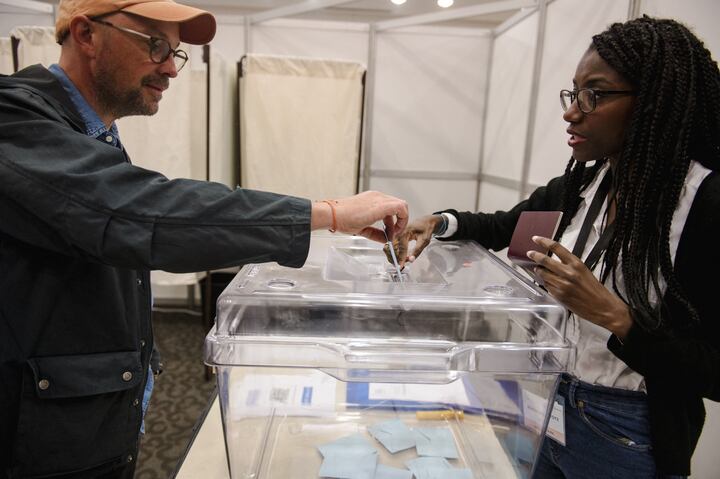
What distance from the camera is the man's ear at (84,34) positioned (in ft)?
2.48

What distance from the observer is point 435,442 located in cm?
85

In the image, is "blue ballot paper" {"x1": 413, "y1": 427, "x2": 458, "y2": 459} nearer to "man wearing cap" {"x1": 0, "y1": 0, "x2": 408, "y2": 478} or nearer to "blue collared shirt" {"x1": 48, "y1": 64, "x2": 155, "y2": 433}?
"man wearing cap" {"x1": 0, "y1": 0, "x2": 408, "y2": 478}

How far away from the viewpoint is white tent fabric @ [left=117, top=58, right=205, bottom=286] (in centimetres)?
252

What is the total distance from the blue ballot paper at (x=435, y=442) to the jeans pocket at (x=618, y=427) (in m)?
0.24

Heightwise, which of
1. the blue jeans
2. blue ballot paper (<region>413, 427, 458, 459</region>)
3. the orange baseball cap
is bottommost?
blue ballot paper (<region>413, 427, 458, 459</region>)

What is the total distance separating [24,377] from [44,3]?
128 inches

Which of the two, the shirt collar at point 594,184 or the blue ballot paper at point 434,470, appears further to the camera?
the shirt collar at point 594,184

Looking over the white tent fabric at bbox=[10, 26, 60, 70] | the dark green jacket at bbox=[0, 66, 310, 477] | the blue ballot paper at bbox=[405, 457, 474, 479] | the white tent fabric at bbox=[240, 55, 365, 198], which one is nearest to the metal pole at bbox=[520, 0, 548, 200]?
the white tent fabric at bbox=[240, 55, 365, 198]

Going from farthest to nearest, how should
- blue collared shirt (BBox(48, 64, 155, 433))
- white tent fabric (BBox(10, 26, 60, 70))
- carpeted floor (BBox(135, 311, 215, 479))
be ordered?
white tent fabric (BBox(10, 26, 60, 70))
carpeted floor (BBox(135, 311, 215, 479))
blue collared shirt (BBox(48, 64, 155, 433))

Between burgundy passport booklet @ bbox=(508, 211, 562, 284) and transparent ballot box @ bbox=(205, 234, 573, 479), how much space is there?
2.2 inches

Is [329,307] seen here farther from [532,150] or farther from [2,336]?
[532,150]

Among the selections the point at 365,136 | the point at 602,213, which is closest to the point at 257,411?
the point at 602,213

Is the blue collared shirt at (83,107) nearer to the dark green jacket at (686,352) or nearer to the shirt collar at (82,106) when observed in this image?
the shirt collar at (82,106)

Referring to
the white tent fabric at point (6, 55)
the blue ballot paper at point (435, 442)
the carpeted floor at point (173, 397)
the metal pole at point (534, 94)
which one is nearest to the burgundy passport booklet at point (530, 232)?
the blue ballot paper at point (435, 442)
